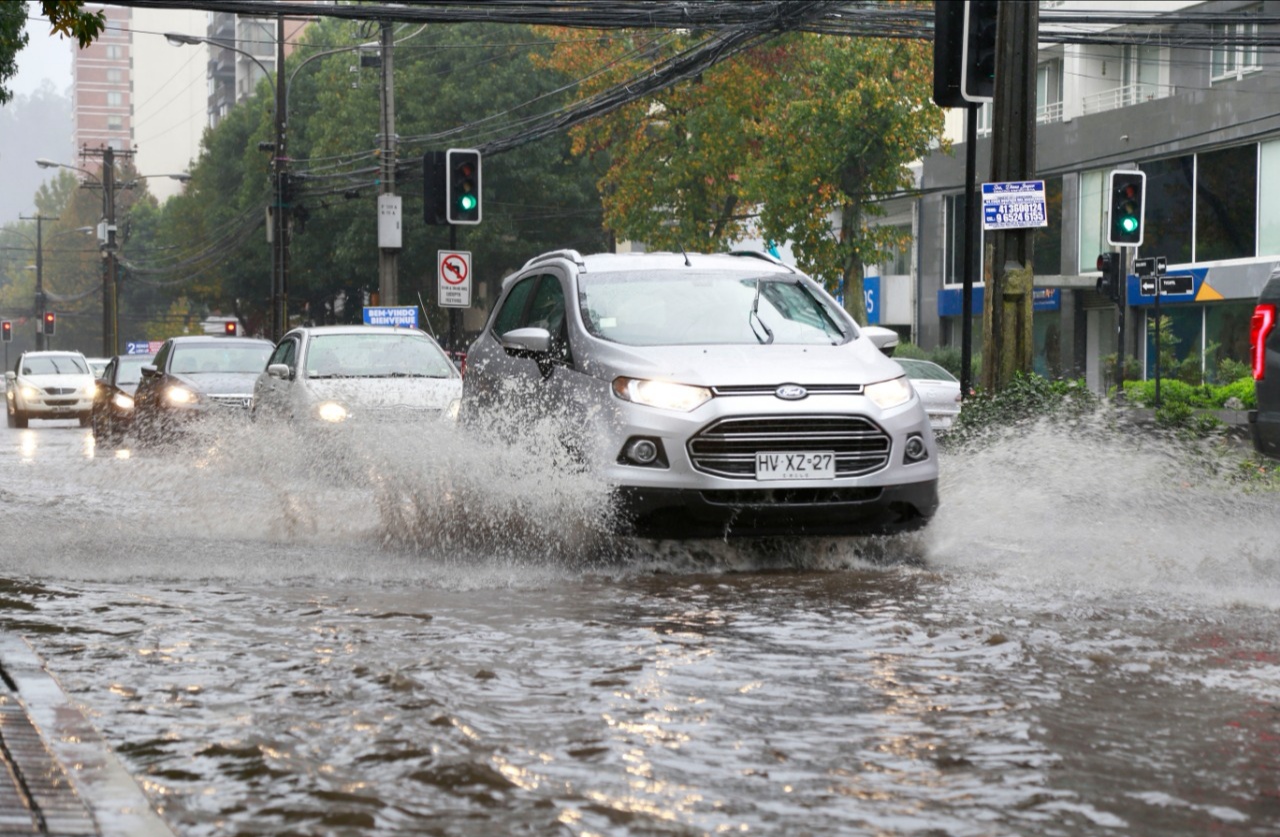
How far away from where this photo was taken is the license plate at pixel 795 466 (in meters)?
8.41

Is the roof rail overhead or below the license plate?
overhead

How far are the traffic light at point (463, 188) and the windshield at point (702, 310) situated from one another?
11593 mm

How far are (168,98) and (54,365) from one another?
12749 cm

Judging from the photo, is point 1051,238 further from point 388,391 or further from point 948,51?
point 388,391

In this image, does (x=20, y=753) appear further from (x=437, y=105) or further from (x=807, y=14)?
(x=437, y=105)

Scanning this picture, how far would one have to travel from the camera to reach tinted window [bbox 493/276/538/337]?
10836 mm

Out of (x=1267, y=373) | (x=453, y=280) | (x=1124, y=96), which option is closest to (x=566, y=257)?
(x=1267, y=373)

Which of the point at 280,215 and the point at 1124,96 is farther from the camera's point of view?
the point at 1124,96

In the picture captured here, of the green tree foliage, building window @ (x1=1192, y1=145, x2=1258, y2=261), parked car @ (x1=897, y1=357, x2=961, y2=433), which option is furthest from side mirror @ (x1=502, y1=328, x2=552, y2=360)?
the green tree foliage

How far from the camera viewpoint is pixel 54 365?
3691cm

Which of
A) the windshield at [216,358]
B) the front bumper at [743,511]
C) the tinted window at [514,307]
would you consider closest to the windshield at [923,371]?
the windshield at [216,358]

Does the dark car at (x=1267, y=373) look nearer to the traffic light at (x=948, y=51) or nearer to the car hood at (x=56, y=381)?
the traffic light at (x=948, y=51)

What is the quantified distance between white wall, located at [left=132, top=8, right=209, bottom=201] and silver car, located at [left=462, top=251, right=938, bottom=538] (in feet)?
452

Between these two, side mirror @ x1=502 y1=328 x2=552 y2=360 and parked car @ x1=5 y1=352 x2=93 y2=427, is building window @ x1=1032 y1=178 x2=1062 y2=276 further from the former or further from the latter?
side mirror @ x1=502 y1=328 x2=552 y2=360
